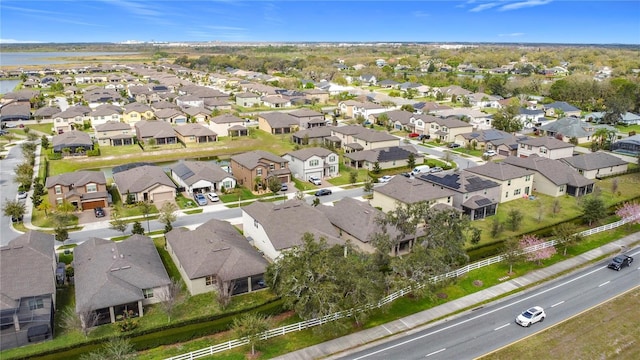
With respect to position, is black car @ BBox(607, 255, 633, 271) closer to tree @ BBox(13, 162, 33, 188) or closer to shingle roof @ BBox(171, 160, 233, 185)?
shingle roof @ BBox(171, 160, 233, 185)

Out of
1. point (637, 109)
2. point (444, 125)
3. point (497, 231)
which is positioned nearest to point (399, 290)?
point (497, 231)

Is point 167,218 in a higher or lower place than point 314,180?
higher

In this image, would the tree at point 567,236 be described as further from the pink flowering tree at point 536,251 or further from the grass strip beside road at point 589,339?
the grass strip beside road at point 589,339

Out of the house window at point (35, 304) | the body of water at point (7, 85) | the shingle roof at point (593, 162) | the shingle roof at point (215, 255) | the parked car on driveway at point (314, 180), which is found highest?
the body of water at point (7, 85)

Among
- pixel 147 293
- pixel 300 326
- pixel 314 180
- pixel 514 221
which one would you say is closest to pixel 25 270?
pixel 147 293

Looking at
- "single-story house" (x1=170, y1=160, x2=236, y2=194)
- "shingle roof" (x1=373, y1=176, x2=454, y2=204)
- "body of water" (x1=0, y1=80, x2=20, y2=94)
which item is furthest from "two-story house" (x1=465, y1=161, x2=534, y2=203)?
"body of water" (x1=0, y1=80, x2=20, y2=94)

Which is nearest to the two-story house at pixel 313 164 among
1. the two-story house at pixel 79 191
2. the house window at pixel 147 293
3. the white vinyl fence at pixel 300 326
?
the two-story house at pixel 79 191

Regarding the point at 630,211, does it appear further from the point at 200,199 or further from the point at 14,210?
the point at 14,210
